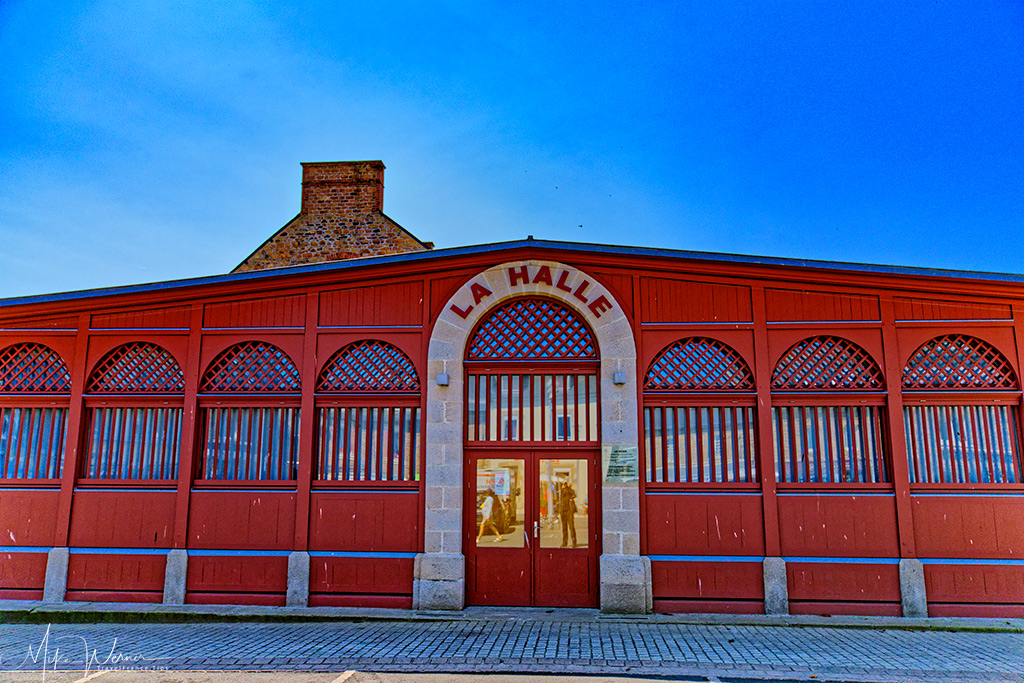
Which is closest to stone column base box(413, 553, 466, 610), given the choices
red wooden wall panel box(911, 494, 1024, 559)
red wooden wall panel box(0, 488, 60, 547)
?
red wooden wall panel box(0, 488, 60, 547)

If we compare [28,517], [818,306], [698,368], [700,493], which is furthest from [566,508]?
[28,517]

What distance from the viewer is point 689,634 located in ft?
27.1

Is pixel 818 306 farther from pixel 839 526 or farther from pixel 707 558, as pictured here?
pixel 707 558

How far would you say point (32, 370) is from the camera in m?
10.7

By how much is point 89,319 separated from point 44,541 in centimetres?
317

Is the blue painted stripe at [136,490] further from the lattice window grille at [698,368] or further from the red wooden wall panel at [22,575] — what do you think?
the lattice window grille at [698,368]

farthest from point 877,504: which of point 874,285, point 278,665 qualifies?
point 278,665

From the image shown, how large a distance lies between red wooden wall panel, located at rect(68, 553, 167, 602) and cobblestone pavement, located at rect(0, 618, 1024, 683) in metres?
0.72

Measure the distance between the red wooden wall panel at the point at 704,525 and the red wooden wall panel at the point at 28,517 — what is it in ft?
27.1

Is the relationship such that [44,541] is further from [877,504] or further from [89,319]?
[877,504]

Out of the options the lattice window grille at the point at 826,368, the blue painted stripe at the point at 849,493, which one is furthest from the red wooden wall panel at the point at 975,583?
the lattice window grille at the point at 826,368

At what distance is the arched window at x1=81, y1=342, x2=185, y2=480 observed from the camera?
10234 mm

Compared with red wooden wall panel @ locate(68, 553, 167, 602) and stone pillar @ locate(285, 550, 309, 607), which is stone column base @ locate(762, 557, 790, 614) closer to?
stone pillar @ locate(285, 550, 309, 607)

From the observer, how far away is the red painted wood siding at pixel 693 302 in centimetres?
976
